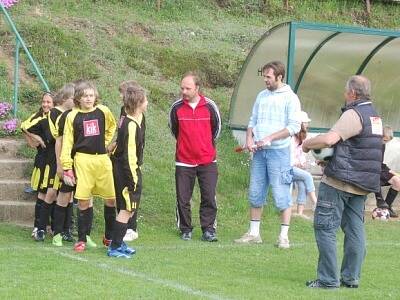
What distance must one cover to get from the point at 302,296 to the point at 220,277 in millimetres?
980

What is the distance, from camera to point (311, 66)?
15.6m

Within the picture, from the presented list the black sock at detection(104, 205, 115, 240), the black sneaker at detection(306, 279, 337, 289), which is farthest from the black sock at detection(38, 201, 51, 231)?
the black sneaker at detection(306, 279, 337, 289)

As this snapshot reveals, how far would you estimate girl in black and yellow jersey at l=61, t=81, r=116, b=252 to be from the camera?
993 centimetres

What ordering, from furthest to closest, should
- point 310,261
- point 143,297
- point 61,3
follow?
point 61,3, point 310,261, point 143,297

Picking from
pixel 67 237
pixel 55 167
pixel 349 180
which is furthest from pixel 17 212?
pixel 349 180

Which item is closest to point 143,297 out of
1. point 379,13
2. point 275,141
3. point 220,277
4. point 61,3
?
point 220,277

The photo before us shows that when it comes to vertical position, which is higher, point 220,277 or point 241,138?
point 241,138

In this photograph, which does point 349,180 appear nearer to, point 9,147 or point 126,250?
point 126,250

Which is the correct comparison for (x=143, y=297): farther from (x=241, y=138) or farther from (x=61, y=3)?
(x=61, y=3)

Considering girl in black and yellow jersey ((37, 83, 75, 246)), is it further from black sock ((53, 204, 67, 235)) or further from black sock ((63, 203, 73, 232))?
black sock ((63, 203, 73, 232))

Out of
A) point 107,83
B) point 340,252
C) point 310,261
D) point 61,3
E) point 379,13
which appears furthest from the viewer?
point 379,13

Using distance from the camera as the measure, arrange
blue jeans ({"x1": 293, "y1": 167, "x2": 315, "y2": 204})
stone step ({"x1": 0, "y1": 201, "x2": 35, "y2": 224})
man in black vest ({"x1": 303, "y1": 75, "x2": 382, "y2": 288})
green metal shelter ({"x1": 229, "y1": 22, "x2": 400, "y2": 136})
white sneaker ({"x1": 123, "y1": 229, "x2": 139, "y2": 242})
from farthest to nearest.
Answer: green metal shelter ({"x1": 229, "y1": 22, "x2": 400, "y2": 136})
blue jeans ({"x1": 293, "y1": 167, "x2": 315, "y2": 204})
stone step ({"x1": 0, "y1": 201, "x2": 35, "y2": 224})
white sneaker ({"x1": 123, "y1": 229, "x2": 139, "y2": 242})
man in black vest ({"x1": 303, "y1": 75, "x2": 382, "y2": 288})

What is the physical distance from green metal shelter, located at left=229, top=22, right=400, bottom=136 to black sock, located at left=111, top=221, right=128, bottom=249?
18.9ft

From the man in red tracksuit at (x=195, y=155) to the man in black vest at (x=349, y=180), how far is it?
295cm
